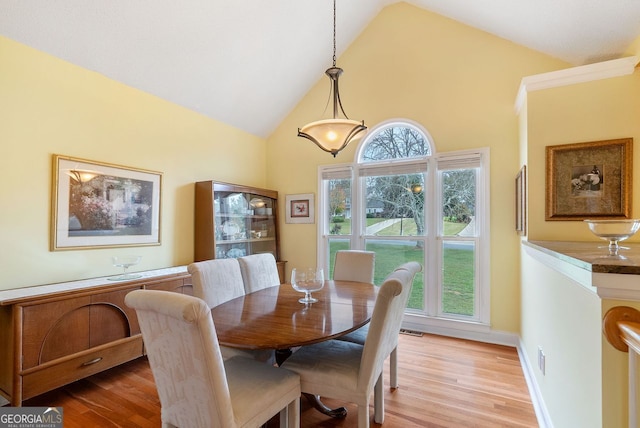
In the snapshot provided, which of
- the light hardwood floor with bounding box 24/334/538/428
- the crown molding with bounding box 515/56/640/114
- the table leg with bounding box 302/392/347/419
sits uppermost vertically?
the crown molding with bounding box 515/56/640/114

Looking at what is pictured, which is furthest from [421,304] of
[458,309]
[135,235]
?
[135,235]

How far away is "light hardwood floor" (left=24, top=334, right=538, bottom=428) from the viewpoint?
6.51 feet

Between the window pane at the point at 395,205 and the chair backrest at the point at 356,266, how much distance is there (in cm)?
94

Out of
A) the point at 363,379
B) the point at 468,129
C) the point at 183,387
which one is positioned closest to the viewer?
the point at 183,387

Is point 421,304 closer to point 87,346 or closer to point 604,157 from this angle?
point 604,157

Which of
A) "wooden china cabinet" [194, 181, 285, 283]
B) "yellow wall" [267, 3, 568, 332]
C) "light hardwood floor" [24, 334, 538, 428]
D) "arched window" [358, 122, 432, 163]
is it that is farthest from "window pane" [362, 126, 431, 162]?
"light hardwood floor" [24, 334, 538, 428]

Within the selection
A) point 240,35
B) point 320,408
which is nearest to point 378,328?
point 320,408

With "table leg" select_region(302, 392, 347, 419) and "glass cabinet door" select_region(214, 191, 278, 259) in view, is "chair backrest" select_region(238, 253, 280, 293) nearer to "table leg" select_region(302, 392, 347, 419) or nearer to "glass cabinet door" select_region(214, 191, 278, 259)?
"table leg" select_region(302, 392, 347, 419)

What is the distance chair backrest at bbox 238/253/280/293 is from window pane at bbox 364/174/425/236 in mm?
1654

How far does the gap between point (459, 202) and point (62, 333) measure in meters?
3.77

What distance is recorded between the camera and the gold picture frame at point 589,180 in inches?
87.8

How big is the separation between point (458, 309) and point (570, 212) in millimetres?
1599

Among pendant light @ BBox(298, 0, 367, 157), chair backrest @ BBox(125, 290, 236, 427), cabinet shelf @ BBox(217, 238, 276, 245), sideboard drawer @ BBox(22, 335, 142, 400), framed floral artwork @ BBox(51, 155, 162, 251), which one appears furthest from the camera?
cabinet shelf @ BBox(217, 238, 276, 245)

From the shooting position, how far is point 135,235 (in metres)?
3.02
